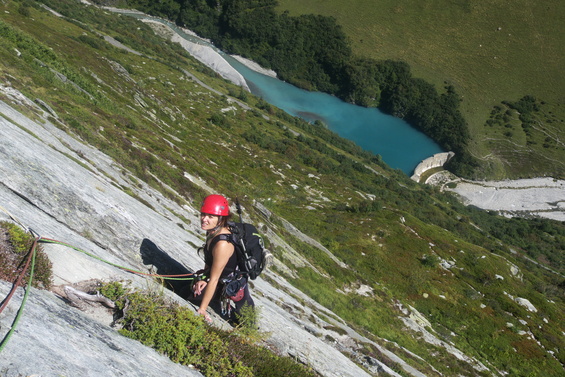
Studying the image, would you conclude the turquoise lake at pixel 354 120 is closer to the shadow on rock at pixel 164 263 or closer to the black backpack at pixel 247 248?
the shadow on rock at pixel 164 263

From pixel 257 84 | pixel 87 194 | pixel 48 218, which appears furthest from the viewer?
pixel 257 84

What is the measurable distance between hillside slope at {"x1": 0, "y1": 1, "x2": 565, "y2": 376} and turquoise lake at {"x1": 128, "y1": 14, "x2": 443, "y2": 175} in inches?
3416

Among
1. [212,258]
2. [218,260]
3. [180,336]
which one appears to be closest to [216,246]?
[218,260]

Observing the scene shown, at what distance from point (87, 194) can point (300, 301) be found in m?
12.4

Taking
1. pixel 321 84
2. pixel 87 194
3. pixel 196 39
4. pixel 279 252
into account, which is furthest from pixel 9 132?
pixel 196 39

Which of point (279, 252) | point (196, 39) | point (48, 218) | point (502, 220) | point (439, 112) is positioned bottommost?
point (279, 252)

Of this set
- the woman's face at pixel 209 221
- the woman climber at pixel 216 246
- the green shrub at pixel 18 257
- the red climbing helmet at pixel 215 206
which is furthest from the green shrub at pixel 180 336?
the red climbing helmet at pixel 215 206

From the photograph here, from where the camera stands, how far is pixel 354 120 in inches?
6964

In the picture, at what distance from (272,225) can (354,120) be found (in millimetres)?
151314

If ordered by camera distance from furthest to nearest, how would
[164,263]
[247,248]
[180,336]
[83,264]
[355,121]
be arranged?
[355,121] → [164,263] → [247,248] → [83,264] → [180,336]

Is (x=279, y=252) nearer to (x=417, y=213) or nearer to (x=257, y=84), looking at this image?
(x=417, y=213)

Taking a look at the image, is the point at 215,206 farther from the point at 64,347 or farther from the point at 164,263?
the point at 164,263

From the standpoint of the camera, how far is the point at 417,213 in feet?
285

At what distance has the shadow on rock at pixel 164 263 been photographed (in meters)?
9.98
